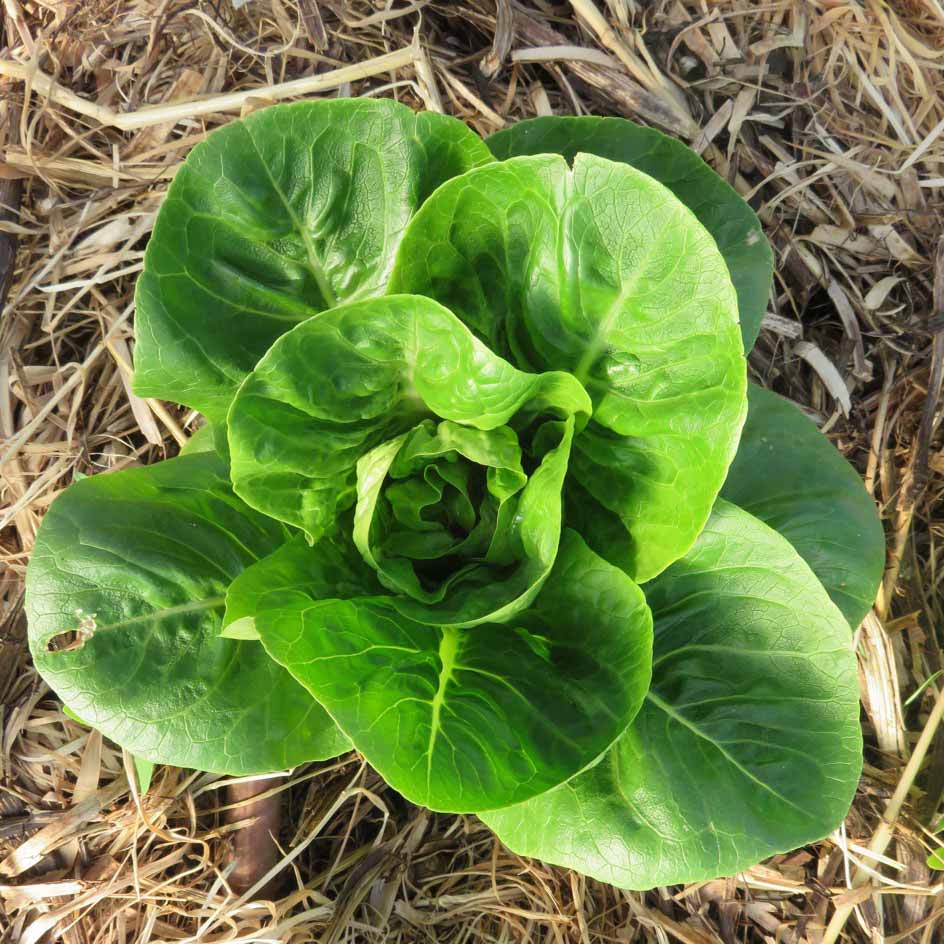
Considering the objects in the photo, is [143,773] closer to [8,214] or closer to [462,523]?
[462,523]

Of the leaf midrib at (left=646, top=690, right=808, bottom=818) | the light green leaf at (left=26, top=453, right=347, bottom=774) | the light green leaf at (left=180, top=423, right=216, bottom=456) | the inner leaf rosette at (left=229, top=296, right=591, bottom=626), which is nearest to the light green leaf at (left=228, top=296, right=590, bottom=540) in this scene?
the inner leaf rosette at (left=229, top=296, right=591, bottom=626)

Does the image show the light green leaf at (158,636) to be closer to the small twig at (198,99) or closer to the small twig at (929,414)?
the small twig at (198,99)

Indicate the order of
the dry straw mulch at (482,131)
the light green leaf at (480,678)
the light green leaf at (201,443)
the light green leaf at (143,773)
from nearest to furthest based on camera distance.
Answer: the light green leaf at (480,678) < the light green leaf at (201,443) < the light green leaf at (143,773) < the dry straw mulch at (482,131)

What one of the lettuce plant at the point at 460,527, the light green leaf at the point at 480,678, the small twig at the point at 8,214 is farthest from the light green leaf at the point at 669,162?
the small twig at the point at 8,214

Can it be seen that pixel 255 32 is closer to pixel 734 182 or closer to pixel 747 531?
pixel 734 182

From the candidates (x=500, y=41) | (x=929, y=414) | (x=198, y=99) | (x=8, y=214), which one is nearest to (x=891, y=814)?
(x=929, y=414)

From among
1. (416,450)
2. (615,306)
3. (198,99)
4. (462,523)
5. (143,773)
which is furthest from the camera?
(198,99)

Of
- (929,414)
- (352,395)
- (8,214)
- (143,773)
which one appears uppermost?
(352,395)
